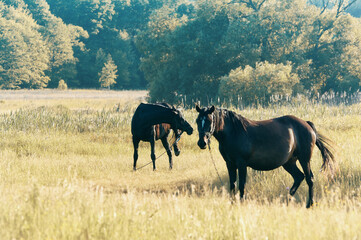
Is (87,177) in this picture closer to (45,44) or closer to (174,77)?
(174,77)

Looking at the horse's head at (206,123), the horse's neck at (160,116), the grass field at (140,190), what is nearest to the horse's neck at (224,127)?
the horse's head at (206,123)

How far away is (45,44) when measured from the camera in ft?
256

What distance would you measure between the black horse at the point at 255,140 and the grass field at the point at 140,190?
56cm

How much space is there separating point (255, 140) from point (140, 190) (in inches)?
121

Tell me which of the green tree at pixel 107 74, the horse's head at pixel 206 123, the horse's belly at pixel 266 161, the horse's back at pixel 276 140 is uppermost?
the green tree at pixel 107 74

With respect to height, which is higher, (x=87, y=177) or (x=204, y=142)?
(x=204, y=142)

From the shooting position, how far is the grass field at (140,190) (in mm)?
3979

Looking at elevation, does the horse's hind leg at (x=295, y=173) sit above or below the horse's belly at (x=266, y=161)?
below

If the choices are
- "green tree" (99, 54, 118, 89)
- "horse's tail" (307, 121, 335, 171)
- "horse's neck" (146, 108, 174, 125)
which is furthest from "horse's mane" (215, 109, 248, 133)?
"green tree" (99, 54, 118, 89)

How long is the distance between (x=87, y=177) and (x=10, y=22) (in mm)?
68652

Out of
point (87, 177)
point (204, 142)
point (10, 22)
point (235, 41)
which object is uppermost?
point (10, 22)

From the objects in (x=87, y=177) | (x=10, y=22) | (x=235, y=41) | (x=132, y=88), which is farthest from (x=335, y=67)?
(x=10, y=22)

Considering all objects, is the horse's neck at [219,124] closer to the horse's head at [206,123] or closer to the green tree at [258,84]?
the horse's head at [206,123]

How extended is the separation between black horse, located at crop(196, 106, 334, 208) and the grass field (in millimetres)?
557
